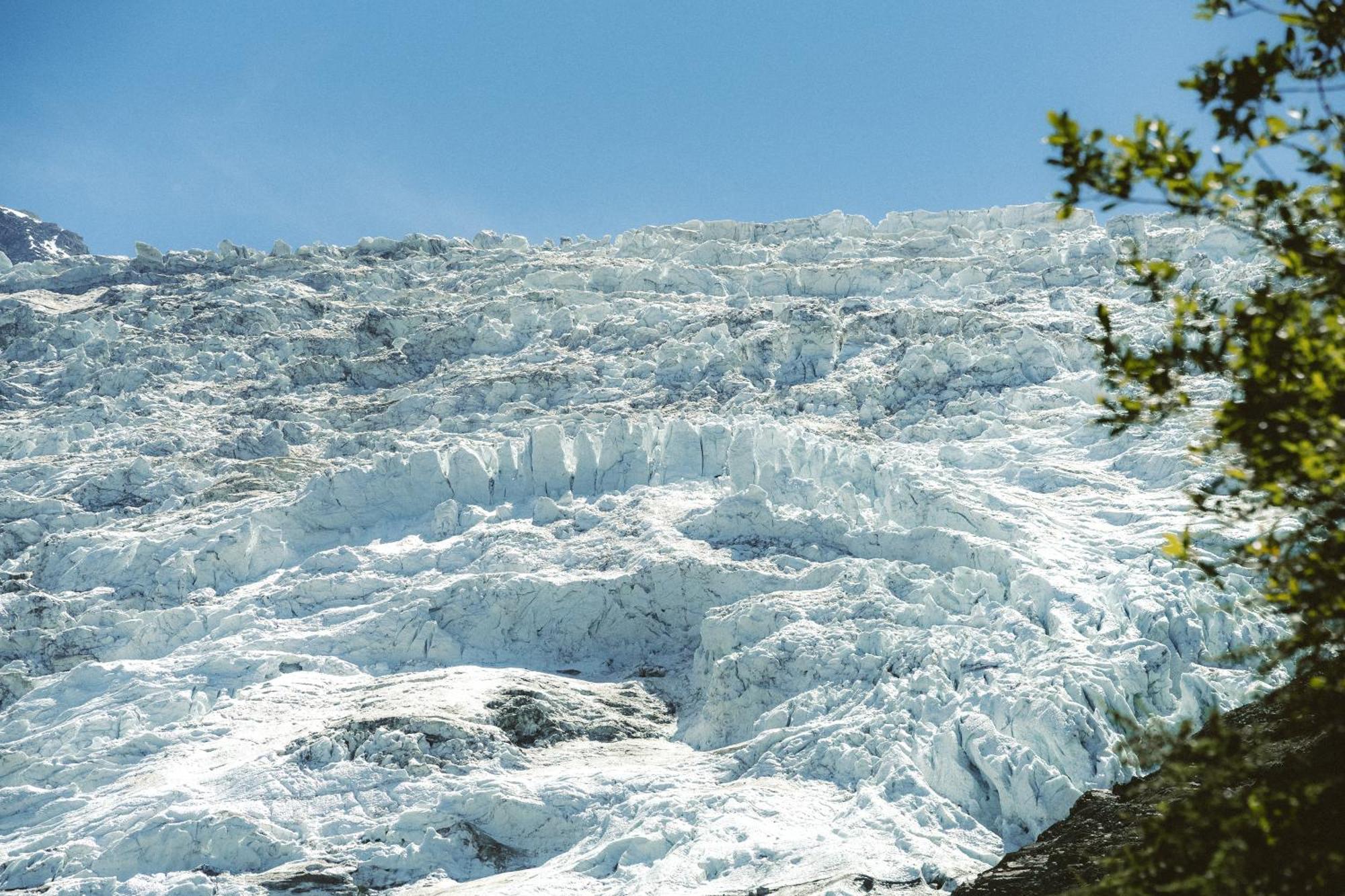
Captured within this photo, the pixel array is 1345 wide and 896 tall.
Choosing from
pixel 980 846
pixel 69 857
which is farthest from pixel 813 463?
pixel 69 857

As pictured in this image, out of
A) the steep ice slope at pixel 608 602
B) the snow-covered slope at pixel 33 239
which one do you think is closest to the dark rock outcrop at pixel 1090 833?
the steep ice slope at pixel 608 602

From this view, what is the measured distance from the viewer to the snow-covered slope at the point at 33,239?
117000 mm

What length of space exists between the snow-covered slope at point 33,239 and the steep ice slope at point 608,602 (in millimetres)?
76632

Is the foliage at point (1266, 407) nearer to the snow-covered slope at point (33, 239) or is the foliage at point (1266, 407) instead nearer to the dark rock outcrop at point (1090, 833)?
the dark rock outcrop at point (1090, 833)

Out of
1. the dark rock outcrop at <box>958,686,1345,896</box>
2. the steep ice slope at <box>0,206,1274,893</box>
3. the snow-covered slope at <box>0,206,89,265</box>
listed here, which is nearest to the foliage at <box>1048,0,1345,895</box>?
the steep ice slope at <box>0,206,1274,893</box>

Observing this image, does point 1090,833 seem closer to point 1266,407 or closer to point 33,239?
point 1266,407

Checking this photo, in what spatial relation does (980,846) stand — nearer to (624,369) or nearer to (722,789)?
(722,789)

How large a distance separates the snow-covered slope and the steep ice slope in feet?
251

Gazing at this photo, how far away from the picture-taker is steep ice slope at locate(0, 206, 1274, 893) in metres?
18.7

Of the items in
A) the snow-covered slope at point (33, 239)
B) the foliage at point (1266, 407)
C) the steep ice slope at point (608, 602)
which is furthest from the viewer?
the snow-covered slope at point (33, 239)

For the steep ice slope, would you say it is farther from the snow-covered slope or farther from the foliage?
the snow-covered slope

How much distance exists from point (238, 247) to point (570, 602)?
62.8 metres

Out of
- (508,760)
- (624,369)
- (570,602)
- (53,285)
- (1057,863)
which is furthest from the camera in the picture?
(53,285)

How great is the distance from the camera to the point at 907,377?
134 feet
